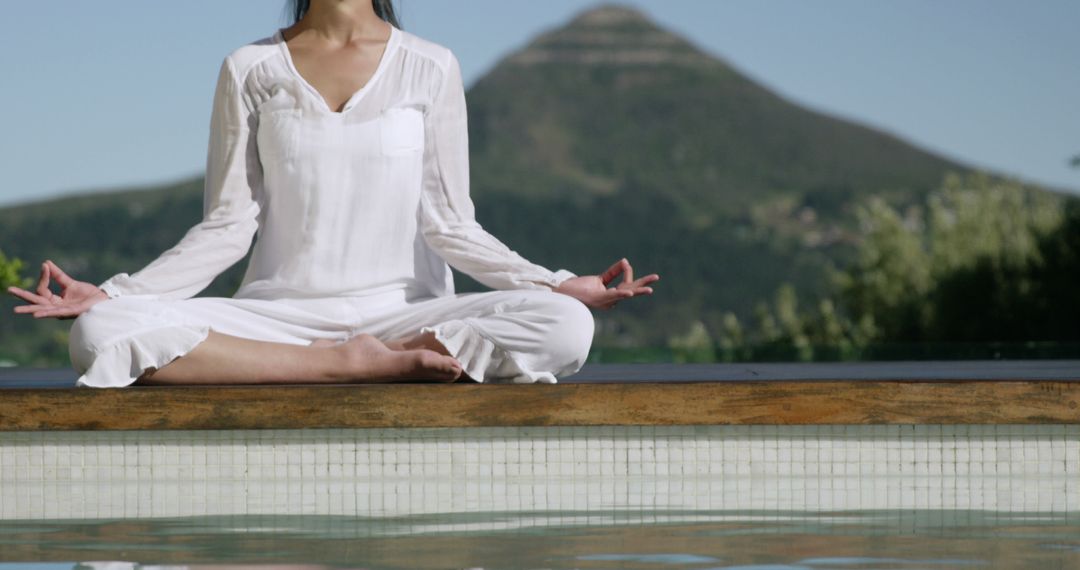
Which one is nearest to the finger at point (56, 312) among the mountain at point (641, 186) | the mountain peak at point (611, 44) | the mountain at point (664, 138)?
the mountain at point (641, 186)

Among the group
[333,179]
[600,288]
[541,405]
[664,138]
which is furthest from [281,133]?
[664,138]

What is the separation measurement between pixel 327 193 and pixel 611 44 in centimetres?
8540

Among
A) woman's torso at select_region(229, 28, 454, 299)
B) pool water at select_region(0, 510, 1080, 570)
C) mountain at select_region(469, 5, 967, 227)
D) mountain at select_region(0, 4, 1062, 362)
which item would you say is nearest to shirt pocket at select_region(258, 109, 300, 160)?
woman's torso at select_region(229, 28, 454, 299)

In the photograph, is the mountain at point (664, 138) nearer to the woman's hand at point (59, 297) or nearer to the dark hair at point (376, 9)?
the dark hair at point (376, 9)

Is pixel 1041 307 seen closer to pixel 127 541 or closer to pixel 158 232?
pixel 127 541

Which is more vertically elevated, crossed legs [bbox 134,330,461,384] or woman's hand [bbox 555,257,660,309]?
woman's hand [bbox 555,257,660,309]

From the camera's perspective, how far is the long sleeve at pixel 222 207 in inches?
156

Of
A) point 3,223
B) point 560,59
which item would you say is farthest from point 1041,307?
point 560,59

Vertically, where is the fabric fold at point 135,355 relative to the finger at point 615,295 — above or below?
below

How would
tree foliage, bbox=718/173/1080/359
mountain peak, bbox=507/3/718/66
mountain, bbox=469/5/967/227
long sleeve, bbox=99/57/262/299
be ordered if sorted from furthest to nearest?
1. mountain peak, bbox=507/3/718/66
2. mountain, bbox=469/5/967/227
3. tree foliage, bbox=718/173/1080/359
4. long sleeve, bbox=99/57/262/299

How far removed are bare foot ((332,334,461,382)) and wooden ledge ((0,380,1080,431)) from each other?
137 millimetres

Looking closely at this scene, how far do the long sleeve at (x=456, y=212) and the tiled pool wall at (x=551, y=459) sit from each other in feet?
1.70

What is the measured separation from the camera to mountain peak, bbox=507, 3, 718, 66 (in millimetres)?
84312

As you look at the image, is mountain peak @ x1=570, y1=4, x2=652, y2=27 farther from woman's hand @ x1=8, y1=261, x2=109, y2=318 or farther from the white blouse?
woman's hand @ x1=8, y1=261, x2=109, y2=318
